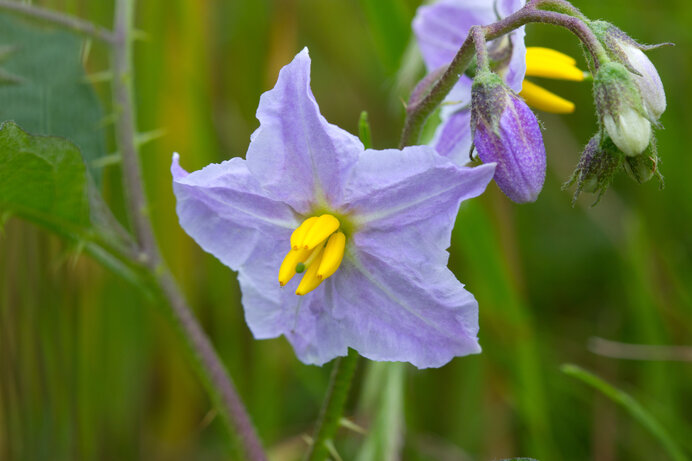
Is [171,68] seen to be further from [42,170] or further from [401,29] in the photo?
[42,170]

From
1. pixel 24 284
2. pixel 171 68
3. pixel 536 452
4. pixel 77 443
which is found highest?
pixel 171 68

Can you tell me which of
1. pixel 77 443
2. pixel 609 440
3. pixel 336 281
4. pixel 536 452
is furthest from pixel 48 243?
pixel 609 440

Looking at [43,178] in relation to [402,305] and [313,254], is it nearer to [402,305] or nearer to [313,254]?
[313,254]

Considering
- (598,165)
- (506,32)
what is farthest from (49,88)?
(598,165)

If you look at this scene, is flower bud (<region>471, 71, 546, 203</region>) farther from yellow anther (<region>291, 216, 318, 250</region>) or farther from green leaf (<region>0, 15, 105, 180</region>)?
green leaf (<region>0, 15, 105, 180</region>)

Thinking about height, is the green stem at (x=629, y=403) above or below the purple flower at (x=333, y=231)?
below

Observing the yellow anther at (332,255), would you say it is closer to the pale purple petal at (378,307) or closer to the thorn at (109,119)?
the pale purple petal at (378,307)

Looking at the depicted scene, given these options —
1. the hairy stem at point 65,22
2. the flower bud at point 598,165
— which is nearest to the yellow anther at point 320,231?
the flower bud at point 598,165
